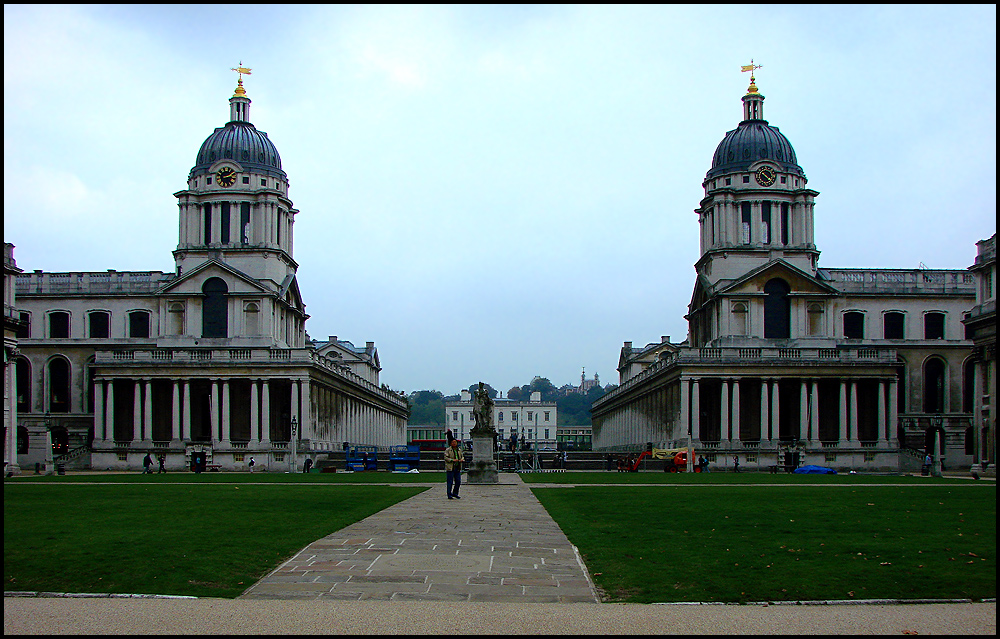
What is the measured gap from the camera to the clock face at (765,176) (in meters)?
84.8

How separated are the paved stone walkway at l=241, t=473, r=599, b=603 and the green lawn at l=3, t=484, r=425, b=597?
2.27 ft

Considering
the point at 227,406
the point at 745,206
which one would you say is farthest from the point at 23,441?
the point at 745,206

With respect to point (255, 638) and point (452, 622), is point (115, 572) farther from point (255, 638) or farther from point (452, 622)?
point (452, 622)

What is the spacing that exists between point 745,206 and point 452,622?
256 ft

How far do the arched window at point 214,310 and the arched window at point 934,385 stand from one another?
61.0m

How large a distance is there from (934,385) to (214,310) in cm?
6303

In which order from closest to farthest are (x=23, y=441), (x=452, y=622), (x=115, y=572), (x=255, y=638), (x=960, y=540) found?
(x=255, y=638) < (x=452, y=622) < (x=115, y=572) < (x=960, y=540) < (x=23, y=441)

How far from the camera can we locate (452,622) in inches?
438

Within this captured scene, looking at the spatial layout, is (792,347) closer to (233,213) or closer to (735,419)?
(735,419)

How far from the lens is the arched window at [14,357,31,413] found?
3413 inches

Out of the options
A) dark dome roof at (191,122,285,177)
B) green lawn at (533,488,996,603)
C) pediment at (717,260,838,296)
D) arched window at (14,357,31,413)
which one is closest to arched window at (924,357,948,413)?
pediment at (717,260,838,296)

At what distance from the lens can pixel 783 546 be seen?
1777cm

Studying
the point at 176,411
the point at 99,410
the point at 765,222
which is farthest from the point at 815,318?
the point at 99,410

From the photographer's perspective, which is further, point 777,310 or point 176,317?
point 176,317
